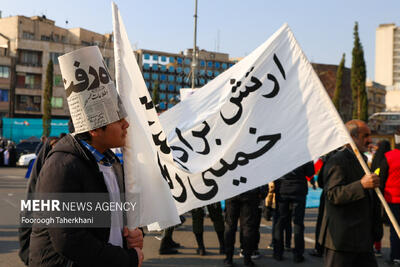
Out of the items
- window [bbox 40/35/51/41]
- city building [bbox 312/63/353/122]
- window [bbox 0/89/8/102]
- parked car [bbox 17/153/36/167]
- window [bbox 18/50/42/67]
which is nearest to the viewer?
parked car [bbox 17/153/36/167]

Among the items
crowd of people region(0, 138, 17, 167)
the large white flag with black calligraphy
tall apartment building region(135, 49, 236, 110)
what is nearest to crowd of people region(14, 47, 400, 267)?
the large white flag with black calligraphy

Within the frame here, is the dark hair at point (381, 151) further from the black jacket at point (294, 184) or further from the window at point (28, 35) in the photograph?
the window at point (28, 35)

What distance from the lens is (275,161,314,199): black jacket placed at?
7.44 m

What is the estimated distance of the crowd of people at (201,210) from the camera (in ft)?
7.02

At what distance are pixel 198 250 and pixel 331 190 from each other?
3666 millimetres

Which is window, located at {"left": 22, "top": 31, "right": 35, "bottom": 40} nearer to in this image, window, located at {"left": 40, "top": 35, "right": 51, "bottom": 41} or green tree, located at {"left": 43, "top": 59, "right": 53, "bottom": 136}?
window, located at {"left": 40, "top": 35, "right": 51, "bottom": 41}

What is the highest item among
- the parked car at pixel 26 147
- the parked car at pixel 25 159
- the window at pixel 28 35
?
the window at pixel 28 35

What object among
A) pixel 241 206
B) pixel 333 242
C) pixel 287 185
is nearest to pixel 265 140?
pixel 333 242

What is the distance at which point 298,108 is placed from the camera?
454cm

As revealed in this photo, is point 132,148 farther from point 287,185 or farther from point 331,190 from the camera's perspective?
point 287,185

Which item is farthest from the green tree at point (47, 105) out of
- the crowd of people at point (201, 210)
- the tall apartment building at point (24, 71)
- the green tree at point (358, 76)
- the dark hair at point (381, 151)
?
the dark hair at point (381, 151)

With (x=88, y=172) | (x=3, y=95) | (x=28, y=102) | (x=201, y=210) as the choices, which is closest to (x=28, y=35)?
(x=28, y=102)

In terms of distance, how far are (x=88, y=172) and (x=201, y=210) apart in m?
5.29

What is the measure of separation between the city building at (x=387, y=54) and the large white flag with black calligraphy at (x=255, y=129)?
459ft
